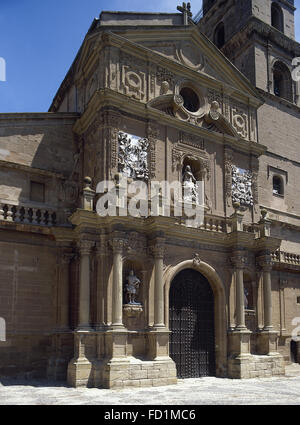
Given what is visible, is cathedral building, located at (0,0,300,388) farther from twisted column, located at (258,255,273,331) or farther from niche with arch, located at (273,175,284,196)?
niche with arch, located at (273,175,284,196)

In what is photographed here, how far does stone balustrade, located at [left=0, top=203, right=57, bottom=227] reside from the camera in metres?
17.7

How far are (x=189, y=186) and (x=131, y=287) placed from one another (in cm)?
511

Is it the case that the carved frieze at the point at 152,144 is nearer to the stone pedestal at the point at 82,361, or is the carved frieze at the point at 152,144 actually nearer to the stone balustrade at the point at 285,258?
the stone pedestal at the point at 82,361

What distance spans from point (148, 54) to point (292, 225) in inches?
471

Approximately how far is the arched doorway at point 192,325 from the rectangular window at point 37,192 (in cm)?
618

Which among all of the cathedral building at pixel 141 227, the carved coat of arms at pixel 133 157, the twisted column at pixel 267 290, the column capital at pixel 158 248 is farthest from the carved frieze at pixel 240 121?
the column capital at pixel 158 248

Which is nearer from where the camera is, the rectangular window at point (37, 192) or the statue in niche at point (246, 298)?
the rectangular window at point (37, 192)

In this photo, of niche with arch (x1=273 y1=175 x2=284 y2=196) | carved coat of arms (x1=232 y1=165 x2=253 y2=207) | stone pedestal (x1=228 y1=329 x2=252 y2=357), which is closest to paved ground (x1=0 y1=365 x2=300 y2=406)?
stone pedestal (x1=228 y1=329 x2=252 y2=357)

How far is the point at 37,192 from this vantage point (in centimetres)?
1917

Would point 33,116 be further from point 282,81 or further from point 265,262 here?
point 282,81

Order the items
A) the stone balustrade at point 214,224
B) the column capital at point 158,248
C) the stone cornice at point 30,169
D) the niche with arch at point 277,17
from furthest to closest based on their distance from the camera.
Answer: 1. the niche with arch at point 277,17
2. the stone balustrade at point 214,224
3. the stone cornice at point 30,169
4. the column capital at point 158,248

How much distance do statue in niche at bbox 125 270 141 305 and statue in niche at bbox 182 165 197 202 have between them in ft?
13.7

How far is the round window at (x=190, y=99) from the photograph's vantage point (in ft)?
71.2

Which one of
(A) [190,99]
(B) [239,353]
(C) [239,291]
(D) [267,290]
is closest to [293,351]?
(D) [267,290]
